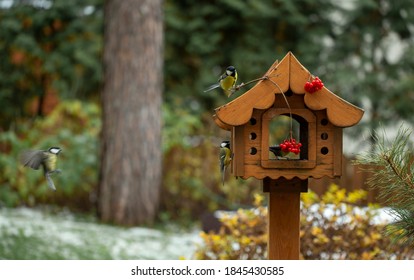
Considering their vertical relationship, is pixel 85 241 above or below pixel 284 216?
below

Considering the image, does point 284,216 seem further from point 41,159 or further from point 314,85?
point 41,159

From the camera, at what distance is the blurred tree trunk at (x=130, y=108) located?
26.2 feet

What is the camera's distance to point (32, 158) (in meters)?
3.08

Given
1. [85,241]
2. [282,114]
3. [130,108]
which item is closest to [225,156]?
[282,114]

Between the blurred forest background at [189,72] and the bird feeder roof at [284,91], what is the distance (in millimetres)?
6393

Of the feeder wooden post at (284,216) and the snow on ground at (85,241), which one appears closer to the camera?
the feeder wooden post at (284,216)

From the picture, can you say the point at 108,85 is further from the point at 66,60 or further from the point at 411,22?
the point at 411,22

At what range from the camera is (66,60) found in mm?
11945

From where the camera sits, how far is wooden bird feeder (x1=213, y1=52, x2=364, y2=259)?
2.84 metres

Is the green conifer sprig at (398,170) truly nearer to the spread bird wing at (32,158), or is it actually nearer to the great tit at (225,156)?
the great tit at (225,156)

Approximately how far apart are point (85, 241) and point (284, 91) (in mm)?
4242

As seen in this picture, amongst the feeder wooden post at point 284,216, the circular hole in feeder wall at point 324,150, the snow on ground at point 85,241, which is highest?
the circular hole in feeder wall at point 324,150

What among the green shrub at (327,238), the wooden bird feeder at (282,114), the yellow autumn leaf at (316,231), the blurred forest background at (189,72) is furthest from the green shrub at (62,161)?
the wooden bird feeder at (282,114)
